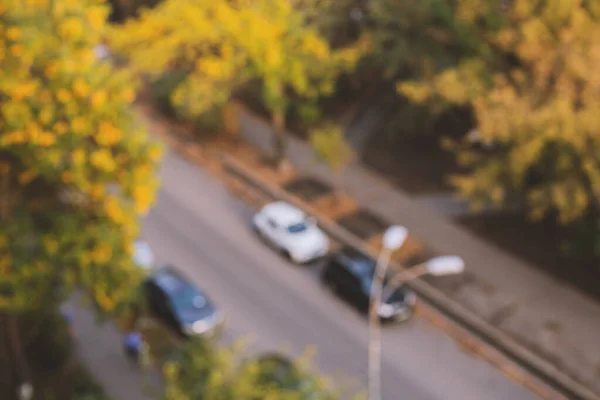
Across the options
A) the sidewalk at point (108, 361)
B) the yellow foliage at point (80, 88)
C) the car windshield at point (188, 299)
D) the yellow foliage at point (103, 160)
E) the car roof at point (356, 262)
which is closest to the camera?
the yellow foliage at point (80, 88)

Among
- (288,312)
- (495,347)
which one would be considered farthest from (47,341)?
(495,347)

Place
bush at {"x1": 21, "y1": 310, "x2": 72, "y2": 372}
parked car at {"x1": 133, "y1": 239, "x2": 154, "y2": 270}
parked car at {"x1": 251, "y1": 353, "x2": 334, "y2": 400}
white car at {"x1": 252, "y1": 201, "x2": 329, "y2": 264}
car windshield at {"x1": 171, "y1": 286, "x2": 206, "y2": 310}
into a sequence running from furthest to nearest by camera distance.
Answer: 1. white car at {"x1": 252, "y1": 201, "x2": 329, "y2": 264}
2. parked car at {"x1": 133, "y1": 239, "x2": 154, "y2": 270}
3. car windshield at {"x1": 171, "y1": 286, "x2": 206, "y2": 310}
4. bush at {"x1": 21, "y1": 310, "x2": 72, "y2": 372}
5. parked car at {"x1": 251, "y1": 353, "x2": 334, "y2": 400}

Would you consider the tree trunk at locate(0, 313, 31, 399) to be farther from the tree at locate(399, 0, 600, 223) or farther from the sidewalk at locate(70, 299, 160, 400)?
the tree at locate(399, 0, 600, 223)

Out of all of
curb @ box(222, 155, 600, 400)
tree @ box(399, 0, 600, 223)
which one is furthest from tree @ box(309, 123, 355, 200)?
Answer: tree @ box(399, 0, 600, 223)

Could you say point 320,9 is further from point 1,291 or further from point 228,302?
point 1,291

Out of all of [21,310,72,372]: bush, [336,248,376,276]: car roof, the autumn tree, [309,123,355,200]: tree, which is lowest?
[21,310,72,372]: bush

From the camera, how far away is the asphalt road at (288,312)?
650 inches

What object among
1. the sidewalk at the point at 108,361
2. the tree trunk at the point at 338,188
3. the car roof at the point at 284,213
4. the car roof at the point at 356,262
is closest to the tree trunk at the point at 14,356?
the sidewalk at the point at 108,361

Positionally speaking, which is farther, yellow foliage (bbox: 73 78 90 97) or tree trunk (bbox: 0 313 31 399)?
tree trunk (bbox: 0 313 31 399)

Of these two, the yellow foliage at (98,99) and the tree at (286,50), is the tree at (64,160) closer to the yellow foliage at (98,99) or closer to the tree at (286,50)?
the yellow foliage at (98,99)

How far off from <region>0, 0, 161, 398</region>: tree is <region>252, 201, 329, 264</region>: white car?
7040mm

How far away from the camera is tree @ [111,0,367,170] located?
65.3ft

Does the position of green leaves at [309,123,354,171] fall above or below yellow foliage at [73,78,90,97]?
below

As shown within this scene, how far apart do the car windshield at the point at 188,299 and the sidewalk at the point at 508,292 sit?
7.26 metres
